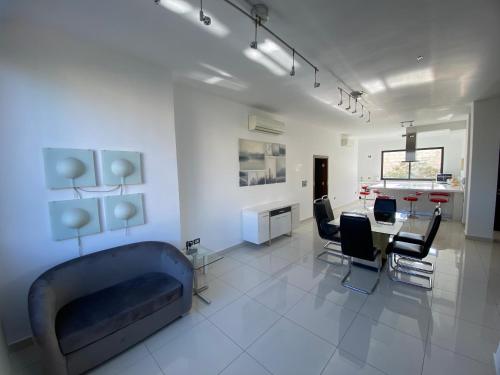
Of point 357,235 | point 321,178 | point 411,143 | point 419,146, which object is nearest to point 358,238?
point 357,235

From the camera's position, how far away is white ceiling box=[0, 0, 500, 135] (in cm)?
169

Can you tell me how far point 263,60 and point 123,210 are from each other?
237cm

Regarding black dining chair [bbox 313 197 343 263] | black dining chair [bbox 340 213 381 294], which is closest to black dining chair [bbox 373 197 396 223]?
black dining chair [bbox 313 197 343 263]

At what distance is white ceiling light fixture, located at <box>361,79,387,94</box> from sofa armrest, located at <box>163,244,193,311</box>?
11.6 ft

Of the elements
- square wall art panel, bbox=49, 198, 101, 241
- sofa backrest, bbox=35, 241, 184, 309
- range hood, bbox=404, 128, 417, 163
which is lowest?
sofa backrest, bbox=35, 241, 184, 309

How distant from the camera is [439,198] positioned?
18.9 ft

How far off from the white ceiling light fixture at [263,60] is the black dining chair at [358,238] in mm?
2062

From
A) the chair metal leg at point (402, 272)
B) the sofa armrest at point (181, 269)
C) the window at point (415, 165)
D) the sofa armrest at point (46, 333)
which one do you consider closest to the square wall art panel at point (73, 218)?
the sofa armrest at point (46, 333)

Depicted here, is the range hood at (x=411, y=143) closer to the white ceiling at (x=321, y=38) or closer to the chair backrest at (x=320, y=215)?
the white ceiling at (x=321, y=38)

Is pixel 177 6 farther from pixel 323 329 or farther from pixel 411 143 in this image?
pixel 411 143

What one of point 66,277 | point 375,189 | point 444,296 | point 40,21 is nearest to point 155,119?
point 40,21

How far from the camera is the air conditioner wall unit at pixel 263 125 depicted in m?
4.16

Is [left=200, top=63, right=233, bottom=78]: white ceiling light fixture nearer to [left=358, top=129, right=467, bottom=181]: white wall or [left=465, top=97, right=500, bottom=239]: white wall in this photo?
[left=465, top=97, right=500, bottom=239]: white wall

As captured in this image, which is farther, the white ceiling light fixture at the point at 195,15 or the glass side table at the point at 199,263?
the glass side table at the point at 199,263
